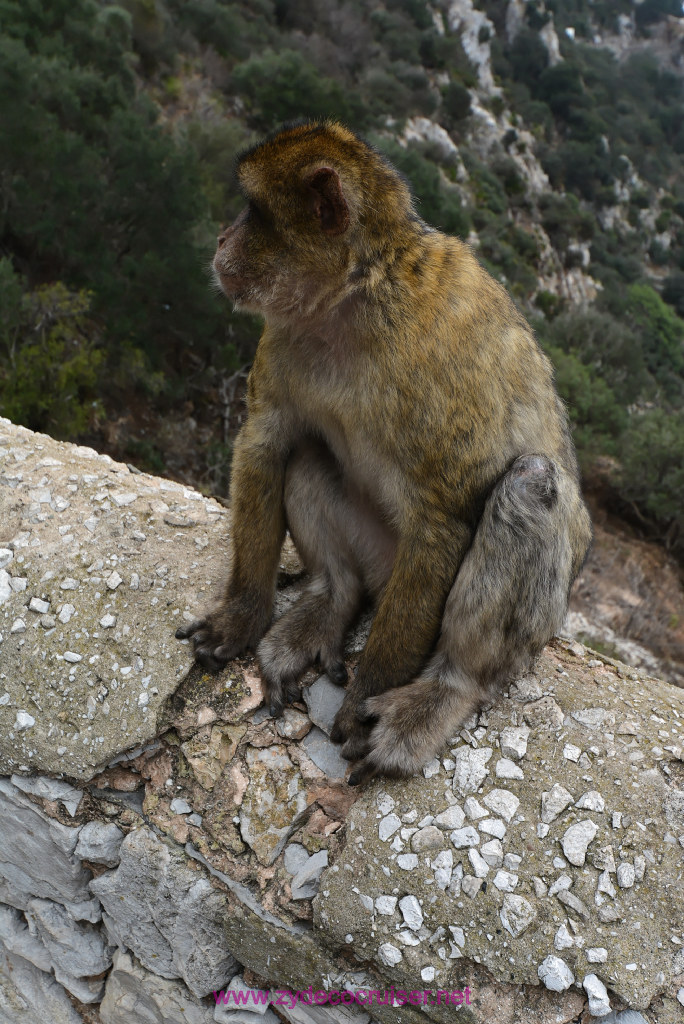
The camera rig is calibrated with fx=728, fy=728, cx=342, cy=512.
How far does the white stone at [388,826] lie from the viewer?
240cm

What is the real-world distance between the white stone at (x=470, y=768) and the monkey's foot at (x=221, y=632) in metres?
0.92

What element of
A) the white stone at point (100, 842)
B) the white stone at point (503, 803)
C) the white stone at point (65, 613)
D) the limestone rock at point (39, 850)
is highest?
the white stone at point (503, 803)

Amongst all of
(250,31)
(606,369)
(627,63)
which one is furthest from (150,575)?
(627,63)

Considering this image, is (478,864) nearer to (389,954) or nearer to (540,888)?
(540,888)

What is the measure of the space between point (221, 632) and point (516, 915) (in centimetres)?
140

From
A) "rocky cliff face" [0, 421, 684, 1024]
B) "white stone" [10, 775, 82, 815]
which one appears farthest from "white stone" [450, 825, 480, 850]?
"white stone" [10, 775, 82, 815]

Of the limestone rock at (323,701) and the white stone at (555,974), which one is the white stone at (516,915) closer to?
the white stone at (555,974)

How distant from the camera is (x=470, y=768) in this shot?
2469 mm

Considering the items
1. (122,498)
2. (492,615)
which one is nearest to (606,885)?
(492,615)

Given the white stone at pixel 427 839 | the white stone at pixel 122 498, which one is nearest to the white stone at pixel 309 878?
the white stone at pixel 427 839

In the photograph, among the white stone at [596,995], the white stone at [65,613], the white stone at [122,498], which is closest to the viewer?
the white stone at [596,995]

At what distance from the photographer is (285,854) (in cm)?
255

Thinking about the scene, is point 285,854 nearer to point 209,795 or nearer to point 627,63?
point 209,795

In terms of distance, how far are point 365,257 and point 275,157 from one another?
42 cm
